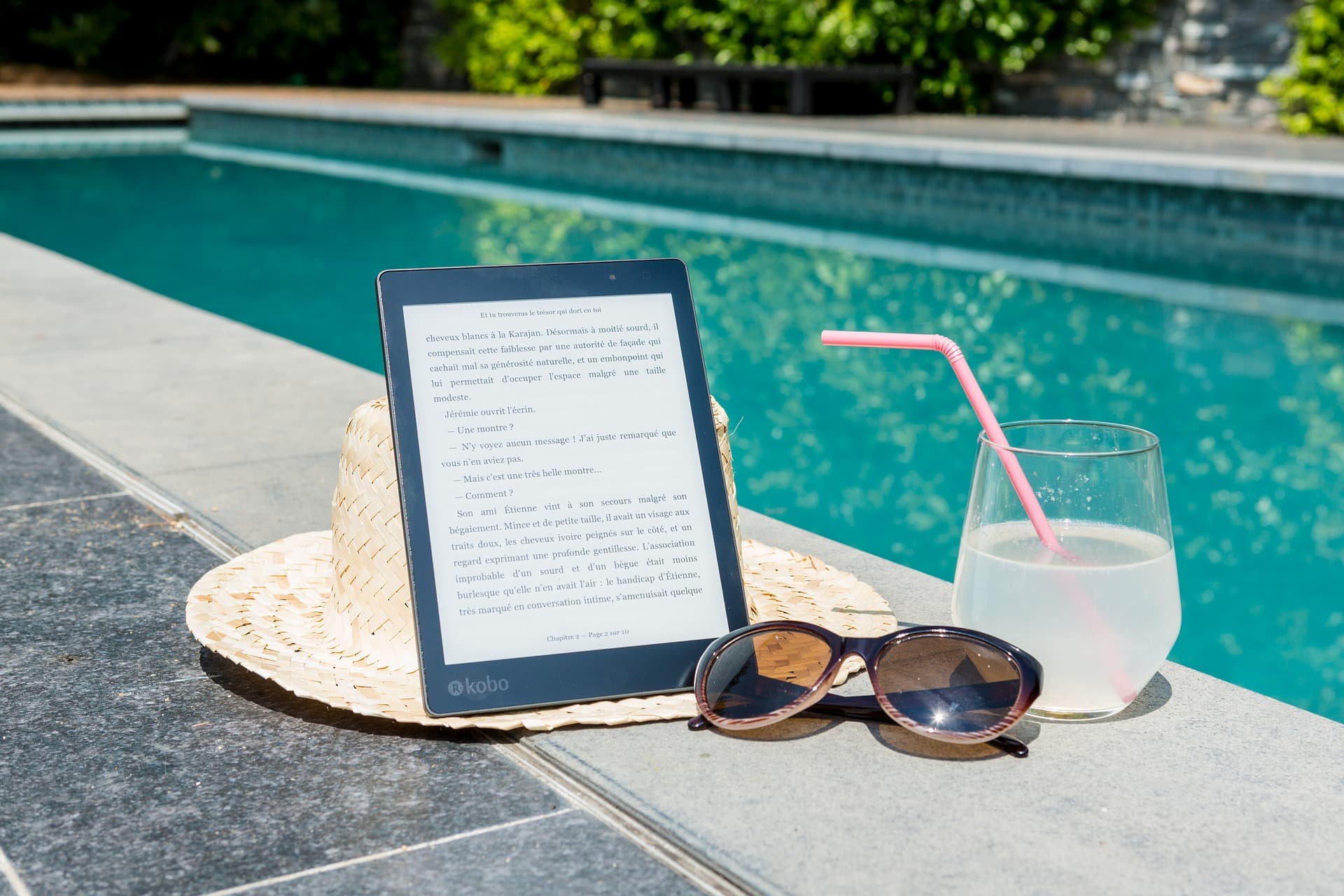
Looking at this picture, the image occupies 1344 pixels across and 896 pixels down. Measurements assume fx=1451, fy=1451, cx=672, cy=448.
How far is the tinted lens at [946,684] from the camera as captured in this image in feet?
4.75

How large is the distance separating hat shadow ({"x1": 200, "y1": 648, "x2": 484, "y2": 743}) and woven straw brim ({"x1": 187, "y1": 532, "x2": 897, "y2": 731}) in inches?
1.1

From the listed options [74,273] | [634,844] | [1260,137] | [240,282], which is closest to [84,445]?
[634,844]

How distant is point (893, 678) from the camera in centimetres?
148

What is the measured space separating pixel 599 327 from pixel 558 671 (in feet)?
1.31

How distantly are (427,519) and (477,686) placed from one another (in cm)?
19

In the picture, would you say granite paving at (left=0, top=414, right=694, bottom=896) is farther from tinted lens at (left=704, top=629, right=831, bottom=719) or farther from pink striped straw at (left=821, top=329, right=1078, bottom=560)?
pink striped straw at (left=821, top=329, right=1078, bottom=560)

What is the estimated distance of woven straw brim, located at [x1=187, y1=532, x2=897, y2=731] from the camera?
5.16ft

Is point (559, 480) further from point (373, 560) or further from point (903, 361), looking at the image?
point (903, 361)

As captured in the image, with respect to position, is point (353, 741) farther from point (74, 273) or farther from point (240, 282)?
point (240, 282)

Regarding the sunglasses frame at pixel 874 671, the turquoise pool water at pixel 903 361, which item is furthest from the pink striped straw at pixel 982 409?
the turquoise pool water at pixel 903 361

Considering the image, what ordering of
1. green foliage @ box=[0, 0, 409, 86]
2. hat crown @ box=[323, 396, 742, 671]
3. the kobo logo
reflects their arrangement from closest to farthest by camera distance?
the kobo logo
hat crown @ box=[323, 396, 742, 671]
green foliage @ box=[0, 0, 409, 86]

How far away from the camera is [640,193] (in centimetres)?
975

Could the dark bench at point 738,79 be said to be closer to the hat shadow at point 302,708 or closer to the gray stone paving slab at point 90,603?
the gray stone paving slab at point 90,603

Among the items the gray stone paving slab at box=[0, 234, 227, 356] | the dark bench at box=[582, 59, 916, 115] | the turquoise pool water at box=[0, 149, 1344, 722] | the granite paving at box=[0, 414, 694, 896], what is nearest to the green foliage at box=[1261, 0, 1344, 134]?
the dark bench at box=[582, 59, 916, 115]
